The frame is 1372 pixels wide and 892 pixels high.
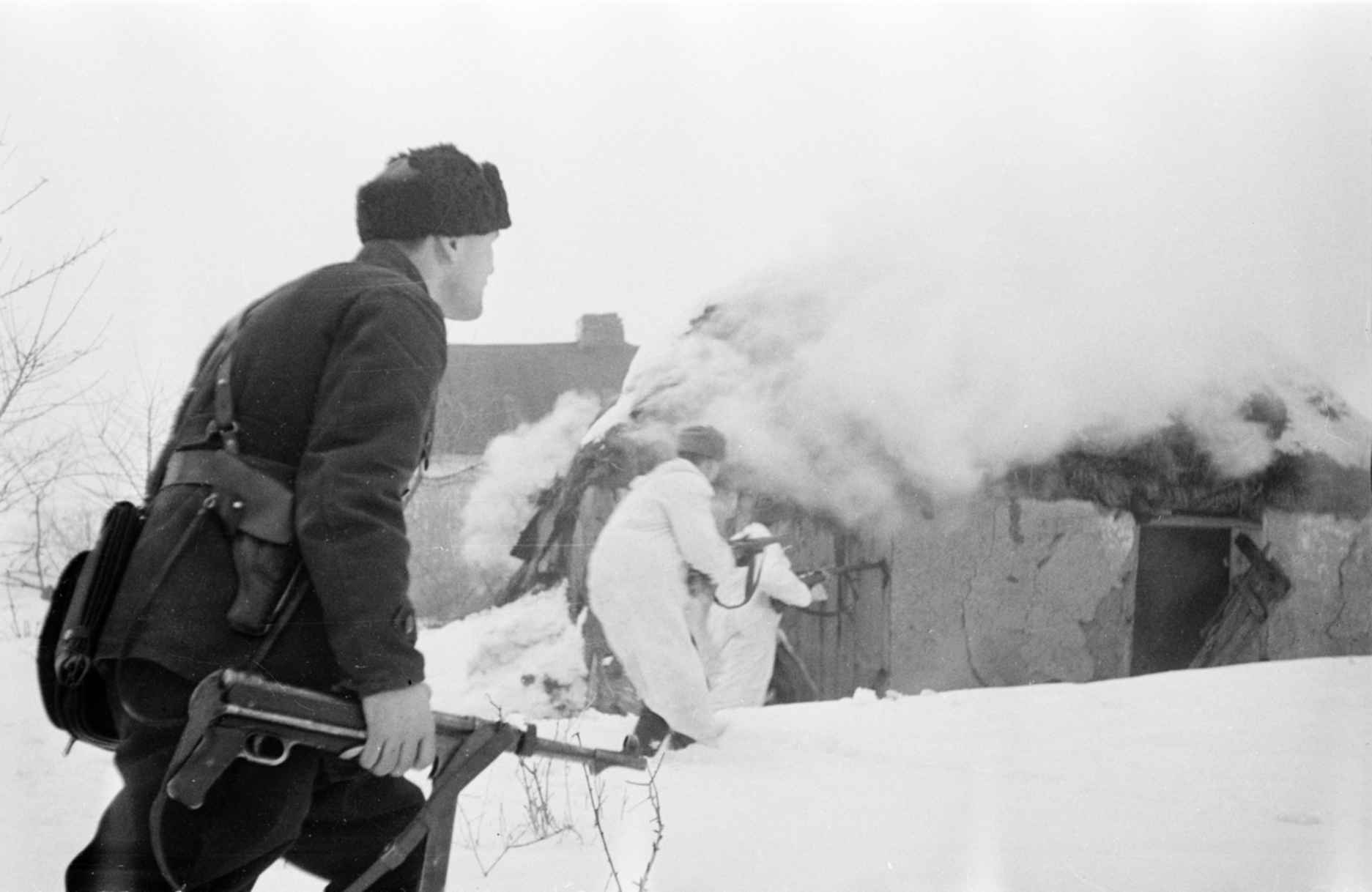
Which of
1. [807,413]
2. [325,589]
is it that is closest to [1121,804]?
[807,413]

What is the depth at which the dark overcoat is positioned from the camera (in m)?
1.94

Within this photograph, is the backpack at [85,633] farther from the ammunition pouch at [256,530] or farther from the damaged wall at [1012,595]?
the damaged wall at [1012,595]

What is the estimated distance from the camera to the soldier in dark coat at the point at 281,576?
76.5 inches

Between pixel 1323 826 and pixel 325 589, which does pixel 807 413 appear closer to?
pixel 325 589

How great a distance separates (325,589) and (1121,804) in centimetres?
207

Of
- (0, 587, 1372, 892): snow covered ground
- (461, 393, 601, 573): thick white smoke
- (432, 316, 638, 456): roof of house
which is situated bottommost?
(0, 587, 1372, 892): snow covered ground

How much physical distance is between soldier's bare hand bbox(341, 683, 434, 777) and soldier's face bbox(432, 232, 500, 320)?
77 centimetres

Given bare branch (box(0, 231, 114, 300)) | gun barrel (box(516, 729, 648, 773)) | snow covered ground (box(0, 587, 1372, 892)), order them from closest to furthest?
gun barrel (box(516, 729, 648, 773)) → snow covered ground (box(0, 587, 1372, 892)) → bare branch (box(0, 231, 114, 300))

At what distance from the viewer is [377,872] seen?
7.00 feet

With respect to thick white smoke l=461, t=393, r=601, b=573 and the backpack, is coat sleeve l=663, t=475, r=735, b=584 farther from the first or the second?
the backpack

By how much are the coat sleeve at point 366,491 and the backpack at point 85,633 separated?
311 mm

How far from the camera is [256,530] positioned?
Result: 1.99 meters

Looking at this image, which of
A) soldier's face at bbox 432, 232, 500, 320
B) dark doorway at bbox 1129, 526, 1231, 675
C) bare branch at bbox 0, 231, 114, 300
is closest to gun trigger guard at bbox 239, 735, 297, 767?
soldier's face at bbox 432, 232, 500, 320

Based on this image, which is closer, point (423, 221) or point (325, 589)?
point (325, 589)
